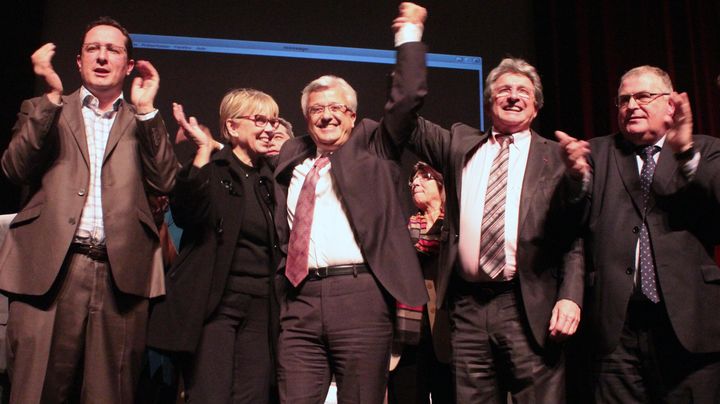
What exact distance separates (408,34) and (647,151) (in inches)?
37.8

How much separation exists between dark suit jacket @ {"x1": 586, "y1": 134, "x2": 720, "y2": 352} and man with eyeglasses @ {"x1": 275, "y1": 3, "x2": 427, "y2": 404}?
2.18 ft

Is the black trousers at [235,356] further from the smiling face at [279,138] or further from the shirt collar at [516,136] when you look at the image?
the shirt collar at [516,136]

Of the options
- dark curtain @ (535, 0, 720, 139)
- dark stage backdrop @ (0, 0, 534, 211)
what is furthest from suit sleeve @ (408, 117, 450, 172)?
dark curtain @ (535, 0, 720, 139)

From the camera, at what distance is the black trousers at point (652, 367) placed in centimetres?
227

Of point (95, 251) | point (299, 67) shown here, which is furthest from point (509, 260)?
point (299, 67)

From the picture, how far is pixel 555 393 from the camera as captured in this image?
2.28 m

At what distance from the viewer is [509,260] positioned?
2359 mm

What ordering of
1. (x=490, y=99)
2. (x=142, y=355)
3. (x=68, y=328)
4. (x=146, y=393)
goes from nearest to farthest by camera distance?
(x=68, y=328) → (x=142, y=355) → (x=490, y=99) → (x=146, y=393)

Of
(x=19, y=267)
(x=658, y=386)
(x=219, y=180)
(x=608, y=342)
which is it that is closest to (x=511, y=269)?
(x=608, y=342)

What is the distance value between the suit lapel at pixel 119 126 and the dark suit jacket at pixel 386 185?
629 mm

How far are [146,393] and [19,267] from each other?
3.48ft

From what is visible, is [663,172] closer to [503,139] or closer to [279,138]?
[503,139]

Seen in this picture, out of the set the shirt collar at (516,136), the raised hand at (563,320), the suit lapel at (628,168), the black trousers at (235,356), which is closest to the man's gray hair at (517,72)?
the shirt collar at (516,136)

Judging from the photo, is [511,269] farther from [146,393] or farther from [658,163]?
[146,393]
